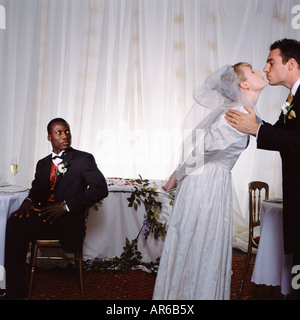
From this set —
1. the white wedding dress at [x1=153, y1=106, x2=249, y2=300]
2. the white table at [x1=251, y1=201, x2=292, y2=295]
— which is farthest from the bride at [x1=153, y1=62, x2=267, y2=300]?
the white table at [x1=251, y1=201, x2=292, y2=295]

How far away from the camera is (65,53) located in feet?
16.5

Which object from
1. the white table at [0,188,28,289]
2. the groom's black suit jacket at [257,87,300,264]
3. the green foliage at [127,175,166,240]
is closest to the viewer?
the groom's black suit jacket at [257,87,300,264]

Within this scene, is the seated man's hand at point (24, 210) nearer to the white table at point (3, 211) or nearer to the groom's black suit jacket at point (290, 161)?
the white table at point (3, 211)

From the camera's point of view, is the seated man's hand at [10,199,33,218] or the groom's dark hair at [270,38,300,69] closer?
the groom's dark hair at [270,38,300,69]

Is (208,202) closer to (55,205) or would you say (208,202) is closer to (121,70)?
(55,205)

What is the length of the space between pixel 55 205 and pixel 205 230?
1.23 m

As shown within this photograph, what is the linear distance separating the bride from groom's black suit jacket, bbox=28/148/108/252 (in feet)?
2.89

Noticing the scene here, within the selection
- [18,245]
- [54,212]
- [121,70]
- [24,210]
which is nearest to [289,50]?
[54,212]

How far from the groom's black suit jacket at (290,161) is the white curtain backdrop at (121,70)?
122 inches

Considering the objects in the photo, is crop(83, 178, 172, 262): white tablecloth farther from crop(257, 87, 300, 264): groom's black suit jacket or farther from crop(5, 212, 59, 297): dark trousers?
crop(257, 87, 300, 264): groom's black suit jacket

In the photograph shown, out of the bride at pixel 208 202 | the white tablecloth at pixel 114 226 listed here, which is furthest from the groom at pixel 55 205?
the bride at pixel 208 202

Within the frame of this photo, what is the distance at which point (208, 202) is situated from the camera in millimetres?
1963

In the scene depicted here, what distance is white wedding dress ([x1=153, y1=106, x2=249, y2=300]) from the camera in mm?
1916

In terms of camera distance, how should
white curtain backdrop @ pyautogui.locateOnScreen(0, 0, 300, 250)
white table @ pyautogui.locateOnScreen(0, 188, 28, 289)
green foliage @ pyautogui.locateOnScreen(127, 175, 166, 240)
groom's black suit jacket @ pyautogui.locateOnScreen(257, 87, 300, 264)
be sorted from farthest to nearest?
white curtain backdrop @ pyautogui.locateOnScreen(0, 0, 300, 250) → green foliage @ pyautogui.locateOnScreen(127, 175, 166, 240) → white table @ pyautogui.locateOnScreen(0, 188, 28, 289) → groom's black suit jacket @ pyautogui.locateOnScreen(257, 87, 300, 264)
